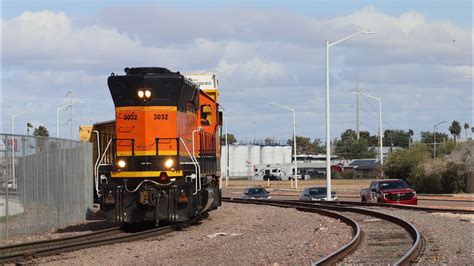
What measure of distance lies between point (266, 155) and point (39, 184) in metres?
123

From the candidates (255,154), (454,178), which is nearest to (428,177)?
(454,178)

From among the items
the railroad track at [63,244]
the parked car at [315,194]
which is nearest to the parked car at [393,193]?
the parked car at [315,194]

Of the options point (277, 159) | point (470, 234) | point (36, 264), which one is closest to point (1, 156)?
point (36, 264)

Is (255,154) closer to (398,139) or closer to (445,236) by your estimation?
(398,139)

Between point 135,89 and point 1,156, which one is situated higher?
point 135,89

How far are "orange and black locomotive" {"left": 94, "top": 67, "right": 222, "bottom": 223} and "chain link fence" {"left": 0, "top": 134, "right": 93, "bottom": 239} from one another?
7.65 ft

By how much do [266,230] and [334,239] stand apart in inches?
139

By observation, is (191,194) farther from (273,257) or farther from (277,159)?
(277,159)

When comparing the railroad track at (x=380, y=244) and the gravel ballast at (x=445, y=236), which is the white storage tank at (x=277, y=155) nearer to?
the gravel ballast at (x=445, y=236)

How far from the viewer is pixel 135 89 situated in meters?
20.1

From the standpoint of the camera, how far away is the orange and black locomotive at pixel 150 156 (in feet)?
63.5

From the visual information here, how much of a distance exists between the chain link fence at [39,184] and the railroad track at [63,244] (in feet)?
8.35

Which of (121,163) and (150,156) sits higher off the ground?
(150,156)

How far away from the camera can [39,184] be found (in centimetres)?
2208
